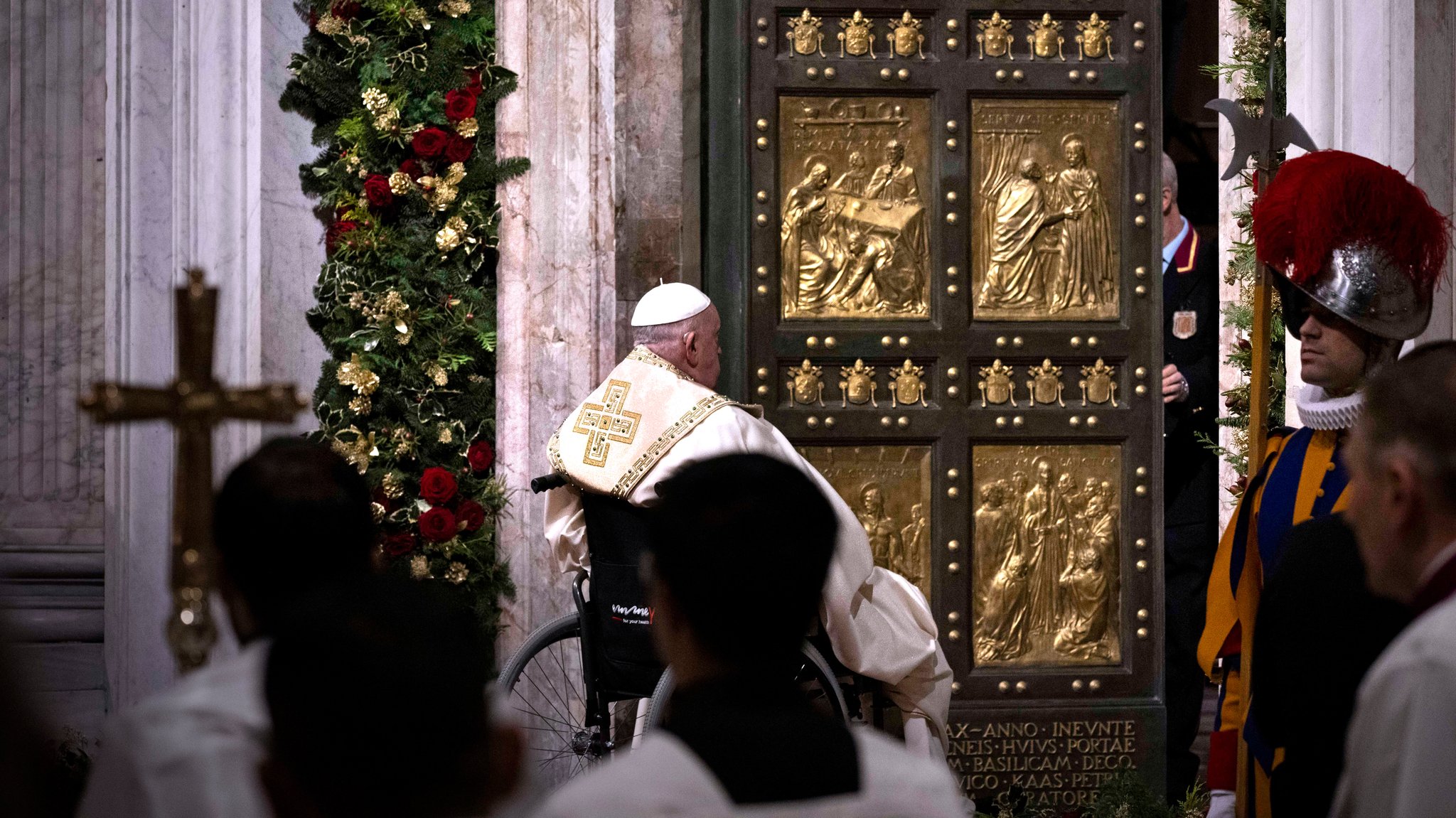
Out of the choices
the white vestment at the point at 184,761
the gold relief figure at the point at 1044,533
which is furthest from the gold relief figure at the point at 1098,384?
the white vestment at the point at 184,761

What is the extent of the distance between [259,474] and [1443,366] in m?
1.56

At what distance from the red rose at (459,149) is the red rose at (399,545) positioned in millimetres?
1354

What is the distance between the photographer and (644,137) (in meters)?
5.44

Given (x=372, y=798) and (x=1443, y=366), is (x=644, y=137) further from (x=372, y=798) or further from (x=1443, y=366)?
(x=372, y=798)

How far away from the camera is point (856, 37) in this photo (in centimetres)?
561

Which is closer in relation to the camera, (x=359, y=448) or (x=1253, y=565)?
(x=1253, y=565)

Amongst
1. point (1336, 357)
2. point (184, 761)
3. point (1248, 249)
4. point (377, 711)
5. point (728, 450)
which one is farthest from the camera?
point (1248, 249)

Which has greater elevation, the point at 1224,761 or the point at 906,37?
the point at 906,37

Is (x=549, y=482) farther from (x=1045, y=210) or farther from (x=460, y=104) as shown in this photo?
(x=1045, y=210)

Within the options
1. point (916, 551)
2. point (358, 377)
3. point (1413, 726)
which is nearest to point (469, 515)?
point (358, 377)

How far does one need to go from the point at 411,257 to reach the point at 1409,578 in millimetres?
4104

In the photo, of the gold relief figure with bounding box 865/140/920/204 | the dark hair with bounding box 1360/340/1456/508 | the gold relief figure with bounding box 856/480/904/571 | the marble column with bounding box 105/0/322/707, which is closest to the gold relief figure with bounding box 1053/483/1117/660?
the gold relief figure with bounding box 856/480/904/571

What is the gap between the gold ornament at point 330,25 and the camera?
5281 millimetres

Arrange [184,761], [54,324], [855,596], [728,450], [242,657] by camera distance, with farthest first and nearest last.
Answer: [54,324]
[855,596]
[728,450]
[242,657]
[184,761]
